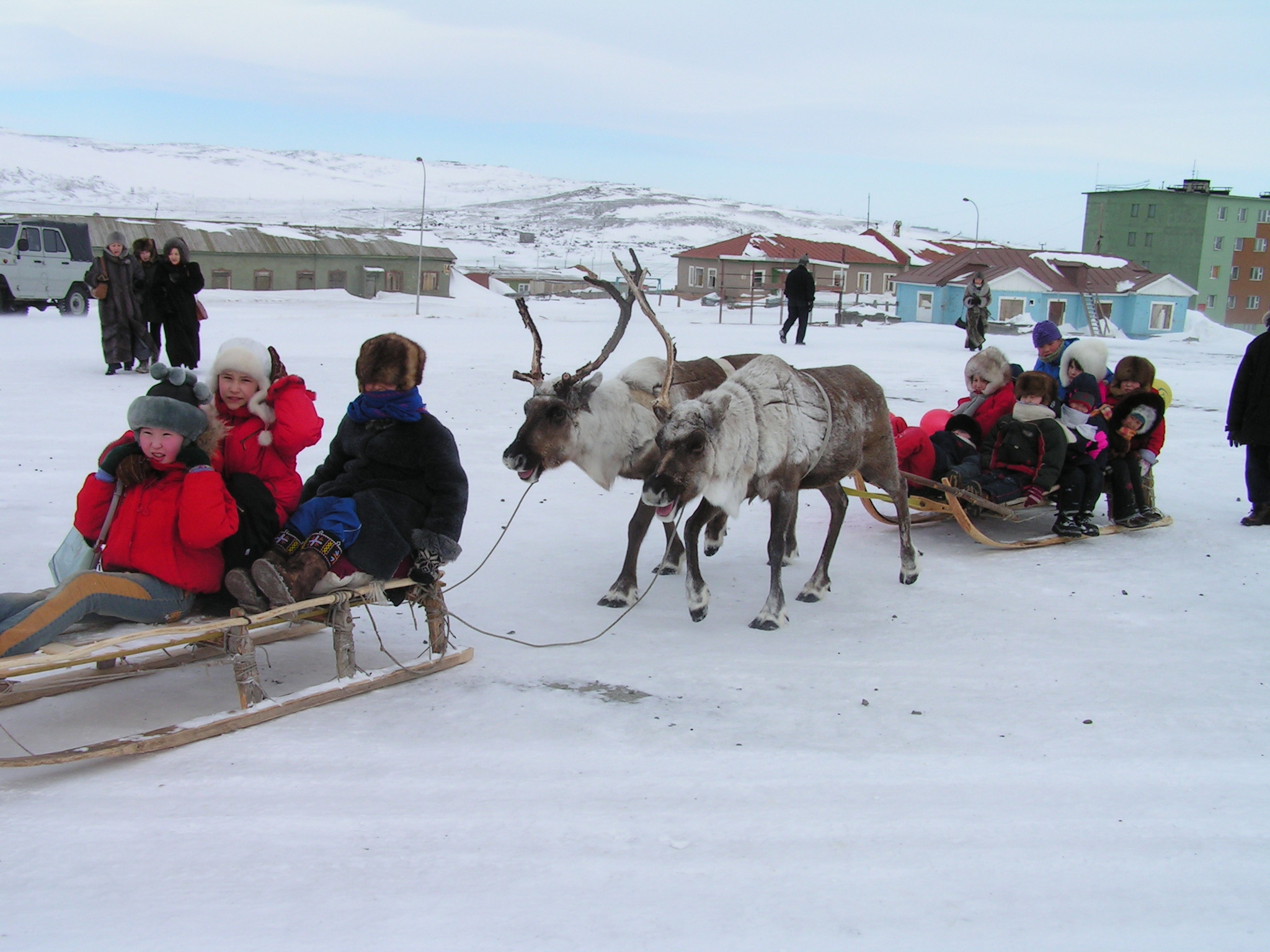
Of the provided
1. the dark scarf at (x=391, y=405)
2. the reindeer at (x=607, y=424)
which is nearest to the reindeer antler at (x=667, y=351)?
the reindeer at (x=607, y=424)

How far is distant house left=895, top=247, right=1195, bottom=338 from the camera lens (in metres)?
39.8

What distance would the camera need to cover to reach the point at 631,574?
5.55 m

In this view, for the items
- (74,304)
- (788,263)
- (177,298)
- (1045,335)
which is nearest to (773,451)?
(1045,335)

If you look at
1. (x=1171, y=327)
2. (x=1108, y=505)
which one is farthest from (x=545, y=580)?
(x=1171, y=327)

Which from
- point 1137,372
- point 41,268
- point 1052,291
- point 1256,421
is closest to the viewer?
point 1137,372

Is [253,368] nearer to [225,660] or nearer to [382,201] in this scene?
[225,660]

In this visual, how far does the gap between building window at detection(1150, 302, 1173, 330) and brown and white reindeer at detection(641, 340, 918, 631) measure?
45893mm

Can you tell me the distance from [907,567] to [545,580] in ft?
7.14

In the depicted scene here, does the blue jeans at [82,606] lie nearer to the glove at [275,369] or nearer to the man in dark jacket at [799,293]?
the glove at [275,369]

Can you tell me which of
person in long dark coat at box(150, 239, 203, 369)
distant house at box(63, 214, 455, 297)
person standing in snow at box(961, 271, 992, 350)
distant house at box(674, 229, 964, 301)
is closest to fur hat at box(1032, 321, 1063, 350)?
person in long dark coat at box(150, 239, 203, 369)

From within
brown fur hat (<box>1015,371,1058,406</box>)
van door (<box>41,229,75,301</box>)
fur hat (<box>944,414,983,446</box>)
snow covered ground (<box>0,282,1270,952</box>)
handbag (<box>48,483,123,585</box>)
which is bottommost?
snow covered ground (<box>0,282,1270,952</box>)

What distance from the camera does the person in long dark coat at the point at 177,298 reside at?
36.6ft

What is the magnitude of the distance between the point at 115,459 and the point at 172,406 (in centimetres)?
31

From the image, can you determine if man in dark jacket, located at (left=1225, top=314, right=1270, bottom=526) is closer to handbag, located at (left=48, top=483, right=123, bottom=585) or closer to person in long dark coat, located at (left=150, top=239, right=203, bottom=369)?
handbag, located at (left=48, top=483, right=123, bottom=585)
